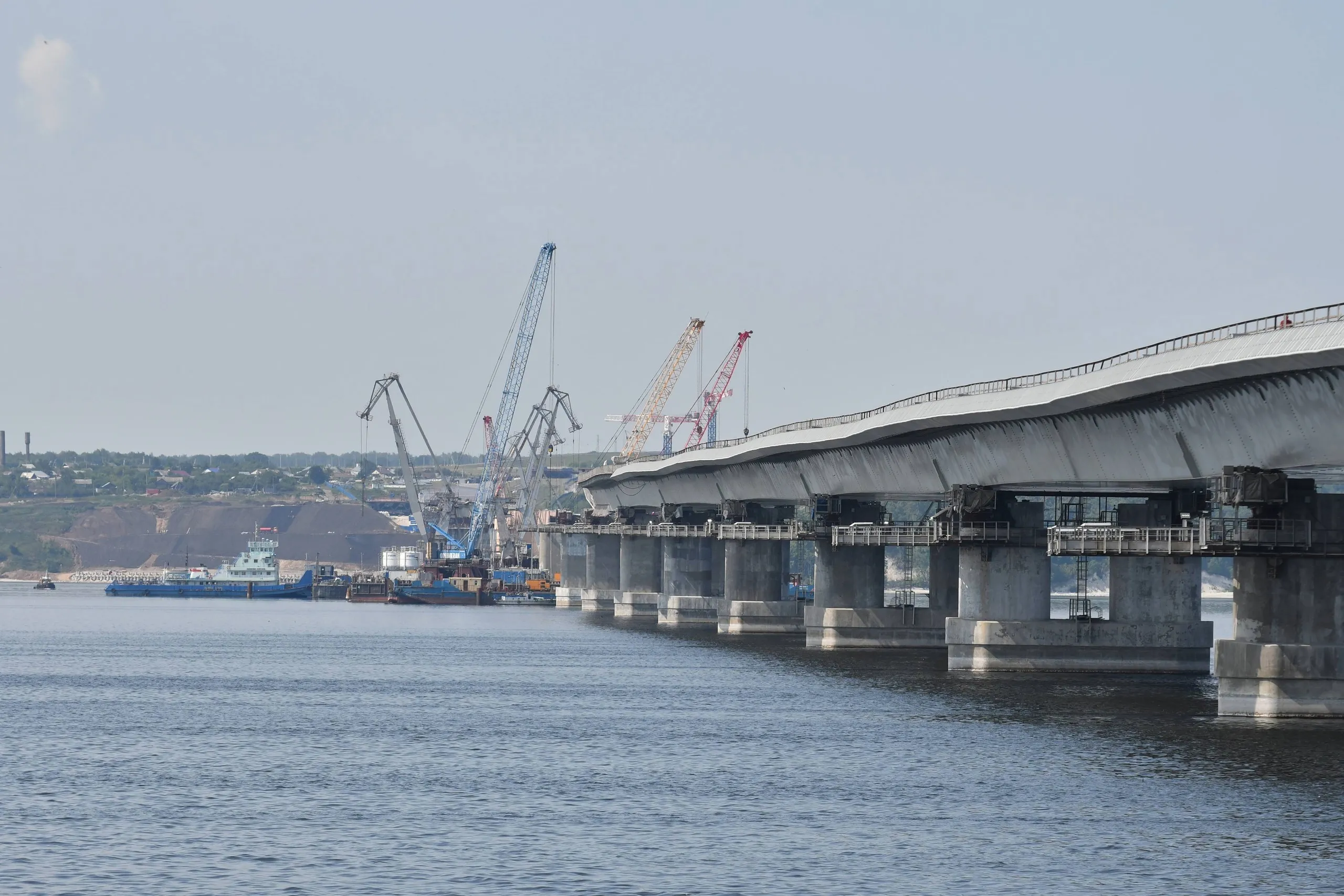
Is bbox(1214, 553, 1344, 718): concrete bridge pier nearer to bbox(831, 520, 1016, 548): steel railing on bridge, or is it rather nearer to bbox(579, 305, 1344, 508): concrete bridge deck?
bbox(579, 305, 1344, 508): concrete bridge deck

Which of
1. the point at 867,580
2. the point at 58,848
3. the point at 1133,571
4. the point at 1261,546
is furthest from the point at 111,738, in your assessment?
the point at 867,580

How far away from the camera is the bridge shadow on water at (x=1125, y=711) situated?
2625 inches

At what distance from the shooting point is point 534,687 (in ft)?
333

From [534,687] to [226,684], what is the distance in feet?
47.6

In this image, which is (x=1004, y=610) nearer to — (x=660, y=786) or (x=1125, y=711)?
(x=1125, y=711)

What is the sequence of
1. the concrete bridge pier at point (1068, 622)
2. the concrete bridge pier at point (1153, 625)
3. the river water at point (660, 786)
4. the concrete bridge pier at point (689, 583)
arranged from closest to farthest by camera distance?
the river water at point (660, 786) → the concrete bridge pier at point (1153, 625) → the concrete bridge pier at point (1068, 622) → the concrete bridge pier at point (689, 583)

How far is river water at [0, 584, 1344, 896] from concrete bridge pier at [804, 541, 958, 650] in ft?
77.1

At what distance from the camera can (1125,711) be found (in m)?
85.4

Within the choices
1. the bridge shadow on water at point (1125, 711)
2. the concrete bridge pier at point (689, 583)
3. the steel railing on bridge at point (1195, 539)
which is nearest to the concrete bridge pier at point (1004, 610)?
the bridge shadow on water at point (1125, 711)

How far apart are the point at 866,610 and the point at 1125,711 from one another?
45.7m

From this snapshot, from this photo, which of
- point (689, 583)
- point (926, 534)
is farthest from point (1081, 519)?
point (689, 583)

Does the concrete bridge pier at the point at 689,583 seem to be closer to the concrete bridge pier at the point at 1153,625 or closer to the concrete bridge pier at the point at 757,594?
the concrete bridge pier at the point at 757,594

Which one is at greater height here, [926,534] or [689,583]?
[926,534]

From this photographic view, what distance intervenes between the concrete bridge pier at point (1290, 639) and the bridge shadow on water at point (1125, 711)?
760 millimetres
